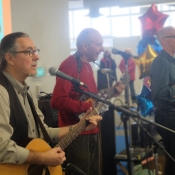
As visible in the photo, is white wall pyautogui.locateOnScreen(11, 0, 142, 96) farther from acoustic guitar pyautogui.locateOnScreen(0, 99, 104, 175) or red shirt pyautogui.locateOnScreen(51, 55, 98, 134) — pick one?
acoustic guitar pyautogui.locateOnScreen(0, 99, 104, 175)

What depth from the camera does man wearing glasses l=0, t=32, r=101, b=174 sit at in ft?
5.41

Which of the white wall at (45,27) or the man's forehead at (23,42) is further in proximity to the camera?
the white wall at (45,27)

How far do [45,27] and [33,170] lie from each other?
2.74 m

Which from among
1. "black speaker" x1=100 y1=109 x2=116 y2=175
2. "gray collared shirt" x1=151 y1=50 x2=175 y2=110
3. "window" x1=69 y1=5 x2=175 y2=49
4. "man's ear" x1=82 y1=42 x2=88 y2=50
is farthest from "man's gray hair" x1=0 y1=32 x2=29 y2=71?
"window" x1=69 y1=5 x2=175 y2=49

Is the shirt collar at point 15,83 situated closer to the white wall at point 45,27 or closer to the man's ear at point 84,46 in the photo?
the man's ear at point 84,46

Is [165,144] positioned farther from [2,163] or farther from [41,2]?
[41,2]

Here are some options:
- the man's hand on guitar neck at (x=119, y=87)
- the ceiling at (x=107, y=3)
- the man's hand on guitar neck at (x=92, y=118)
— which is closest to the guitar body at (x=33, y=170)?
the man's hand on guitar neck at (x=92, y=118)

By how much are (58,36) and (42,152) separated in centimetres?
281

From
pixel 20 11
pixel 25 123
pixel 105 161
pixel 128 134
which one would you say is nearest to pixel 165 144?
pixel 105 161

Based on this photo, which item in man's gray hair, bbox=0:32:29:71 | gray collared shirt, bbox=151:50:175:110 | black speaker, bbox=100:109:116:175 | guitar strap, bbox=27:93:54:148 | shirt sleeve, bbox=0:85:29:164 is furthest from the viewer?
black speaker, bbox=100:109:116:175

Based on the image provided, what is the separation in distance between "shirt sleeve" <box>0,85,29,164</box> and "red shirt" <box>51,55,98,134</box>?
1.80ft

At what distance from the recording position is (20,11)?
12.4 ft

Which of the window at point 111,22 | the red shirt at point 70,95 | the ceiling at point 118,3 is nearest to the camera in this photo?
the red shirt at point 70,95

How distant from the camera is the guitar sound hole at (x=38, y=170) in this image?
176 centimetres
